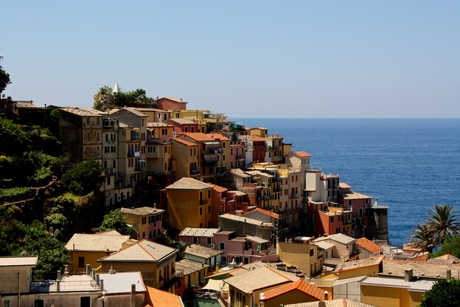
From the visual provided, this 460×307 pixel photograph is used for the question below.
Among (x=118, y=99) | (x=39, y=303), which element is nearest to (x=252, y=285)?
(x=39, y=303)

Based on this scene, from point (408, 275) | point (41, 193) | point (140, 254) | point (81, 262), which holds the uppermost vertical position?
point (41, 193)

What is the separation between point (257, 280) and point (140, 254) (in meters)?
7.78

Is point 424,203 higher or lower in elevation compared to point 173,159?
lower

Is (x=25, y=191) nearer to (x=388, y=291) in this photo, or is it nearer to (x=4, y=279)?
(x=4, y=279)

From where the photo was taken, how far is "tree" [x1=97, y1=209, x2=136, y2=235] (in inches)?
2651

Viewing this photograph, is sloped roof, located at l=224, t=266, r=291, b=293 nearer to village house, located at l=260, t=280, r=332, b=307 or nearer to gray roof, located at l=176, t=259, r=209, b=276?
village house, located at l=260, t=280, r=332, b=307

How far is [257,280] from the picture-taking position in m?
49.9

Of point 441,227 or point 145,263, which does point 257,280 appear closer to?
point 145,263

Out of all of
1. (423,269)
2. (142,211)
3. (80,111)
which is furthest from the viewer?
(80,111)

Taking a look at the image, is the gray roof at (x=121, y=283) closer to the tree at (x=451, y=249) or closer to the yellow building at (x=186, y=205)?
the tree at (x=451, y=249)

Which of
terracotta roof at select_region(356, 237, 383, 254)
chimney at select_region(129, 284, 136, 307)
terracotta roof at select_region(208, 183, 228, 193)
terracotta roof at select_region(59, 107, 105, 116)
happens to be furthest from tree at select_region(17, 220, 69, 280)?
terracotta roof at select_region(356, 237, 383, 254)

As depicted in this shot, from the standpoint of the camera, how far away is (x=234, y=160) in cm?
9288

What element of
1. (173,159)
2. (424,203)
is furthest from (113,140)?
(424,203)

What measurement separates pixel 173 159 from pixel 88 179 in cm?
1518
